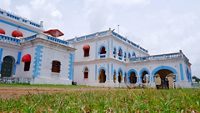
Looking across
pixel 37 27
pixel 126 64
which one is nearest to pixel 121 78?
pixel 126 64

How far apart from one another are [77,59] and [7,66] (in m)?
11.4

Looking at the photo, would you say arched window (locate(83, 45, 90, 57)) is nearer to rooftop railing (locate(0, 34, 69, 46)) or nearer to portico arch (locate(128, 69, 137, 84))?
portico arch (locate(128, 69, 137, 84))

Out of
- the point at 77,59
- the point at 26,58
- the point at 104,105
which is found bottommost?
the point at 104,105

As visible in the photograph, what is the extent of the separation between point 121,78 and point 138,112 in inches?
896

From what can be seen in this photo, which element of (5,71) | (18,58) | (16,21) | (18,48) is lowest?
(5,71)

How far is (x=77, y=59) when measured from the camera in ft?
85.1

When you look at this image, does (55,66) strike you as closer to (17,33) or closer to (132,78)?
(17,33)

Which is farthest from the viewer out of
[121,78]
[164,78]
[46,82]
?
[164,78]

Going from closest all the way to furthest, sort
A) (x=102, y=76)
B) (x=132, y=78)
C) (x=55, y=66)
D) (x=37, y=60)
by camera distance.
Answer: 1. (x=37, y=60)
2. (x=55, y=66)
3. (x=102, y=76)
4. (x=132, y=78)

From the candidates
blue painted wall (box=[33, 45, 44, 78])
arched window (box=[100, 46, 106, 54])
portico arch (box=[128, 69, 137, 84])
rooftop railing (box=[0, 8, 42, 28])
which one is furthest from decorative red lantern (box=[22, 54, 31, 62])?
portico arch (box=[128, 69, 137, 84])

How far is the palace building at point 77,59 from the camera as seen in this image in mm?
15175

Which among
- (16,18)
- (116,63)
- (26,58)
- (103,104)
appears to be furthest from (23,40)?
(103,104)

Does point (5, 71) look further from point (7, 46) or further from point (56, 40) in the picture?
point (56, 40)

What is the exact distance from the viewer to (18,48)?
16438 mm
